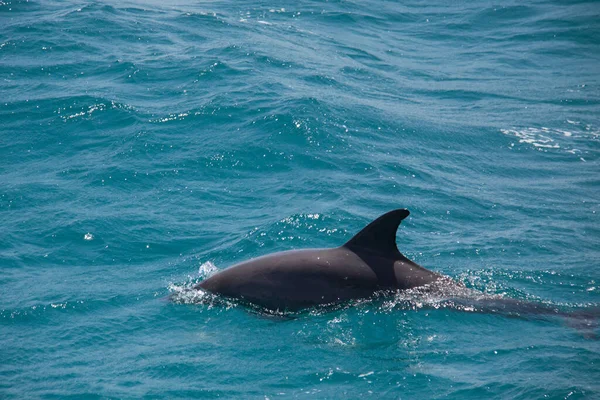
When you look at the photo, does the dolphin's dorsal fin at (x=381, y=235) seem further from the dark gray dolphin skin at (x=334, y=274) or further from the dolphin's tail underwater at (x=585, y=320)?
the dolphin's tail underwater at (x=585, y=320)

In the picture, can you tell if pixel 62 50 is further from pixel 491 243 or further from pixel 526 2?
pixel 526 2

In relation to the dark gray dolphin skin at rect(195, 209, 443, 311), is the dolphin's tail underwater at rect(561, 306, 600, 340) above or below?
below

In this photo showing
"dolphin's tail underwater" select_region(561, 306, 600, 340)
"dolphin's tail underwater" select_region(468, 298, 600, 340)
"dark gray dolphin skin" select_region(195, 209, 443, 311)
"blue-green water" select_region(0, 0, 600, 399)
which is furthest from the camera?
"dark gray dolphin skin" select_region(195, 209, 443, 311)

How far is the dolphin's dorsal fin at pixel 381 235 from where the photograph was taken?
1191cm

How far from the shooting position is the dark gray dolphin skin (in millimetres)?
12016

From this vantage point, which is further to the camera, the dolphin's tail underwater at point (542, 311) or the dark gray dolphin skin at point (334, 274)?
the dark gray dolphin skin at point (334, 274)

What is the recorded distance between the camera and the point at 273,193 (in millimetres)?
17625

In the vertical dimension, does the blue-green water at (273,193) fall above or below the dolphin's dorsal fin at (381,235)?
below

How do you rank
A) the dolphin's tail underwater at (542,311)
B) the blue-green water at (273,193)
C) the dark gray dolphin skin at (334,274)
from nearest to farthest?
the blue-green water at (273,193) < the dolphin's tail underwater at (542,311) < the dark gray dolphin skin at (334,274)

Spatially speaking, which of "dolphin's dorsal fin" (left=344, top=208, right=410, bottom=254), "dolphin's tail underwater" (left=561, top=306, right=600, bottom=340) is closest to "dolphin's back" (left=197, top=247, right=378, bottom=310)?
"dolphin's dorsal fin" (left=344, top=208, right=410, bottom=254)

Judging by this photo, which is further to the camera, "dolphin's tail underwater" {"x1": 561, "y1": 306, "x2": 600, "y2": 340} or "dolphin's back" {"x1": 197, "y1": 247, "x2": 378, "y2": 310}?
"dolphin's back" {"x1": 197, "y1": 247, "x2": 378, "y2": 310}

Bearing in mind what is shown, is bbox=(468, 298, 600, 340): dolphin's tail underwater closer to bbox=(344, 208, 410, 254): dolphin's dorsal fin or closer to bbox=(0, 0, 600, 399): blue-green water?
bbox=(0, 0, 600, 399): blue-green water

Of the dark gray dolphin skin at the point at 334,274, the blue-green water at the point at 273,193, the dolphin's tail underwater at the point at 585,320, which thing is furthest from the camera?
the dark gray dolphin skin at the point at 334,274

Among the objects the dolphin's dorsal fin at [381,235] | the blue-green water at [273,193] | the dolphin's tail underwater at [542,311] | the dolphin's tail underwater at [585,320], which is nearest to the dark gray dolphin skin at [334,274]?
the dolphin's dorsal fin at [381,235]
